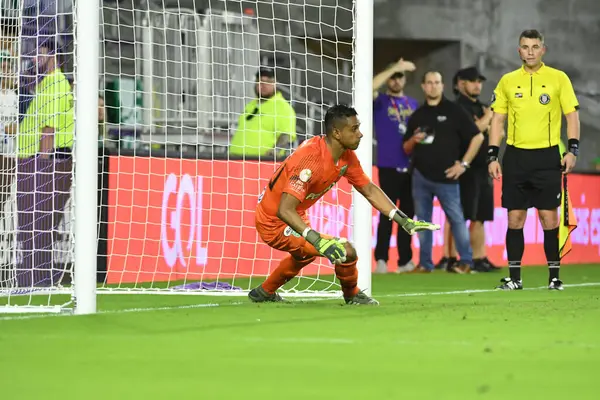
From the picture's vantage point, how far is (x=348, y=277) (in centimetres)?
834

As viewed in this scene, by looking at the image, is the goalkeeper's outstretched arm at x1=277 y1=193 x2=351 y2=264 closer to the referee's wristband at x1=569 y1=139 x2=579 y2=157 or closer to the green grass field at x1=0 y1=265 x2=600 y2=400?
the green grass field at x1=0 y1=265 x2=600 y2=400

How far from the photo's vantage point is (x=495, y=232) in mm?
17000

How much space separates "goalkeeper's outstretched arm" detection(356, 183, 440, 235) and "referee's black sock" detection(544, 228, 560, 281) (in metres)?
2.82

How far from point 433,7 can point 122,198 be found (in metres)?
14.3

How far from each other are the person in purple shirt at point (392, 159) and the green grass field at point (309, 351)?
5976mm

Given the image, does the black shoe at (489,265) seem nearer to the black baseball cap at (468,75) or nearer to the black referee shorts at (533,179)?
the black baseball cap at (468,75)

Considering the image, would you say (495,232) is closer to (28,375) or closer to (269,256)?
(269,256)

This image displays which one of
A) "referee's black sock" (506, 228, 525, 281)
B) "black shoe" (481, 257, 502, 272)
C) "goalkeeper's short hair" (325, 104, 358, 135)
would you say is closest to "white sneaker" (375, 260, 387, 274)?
"black shoe" (481, 257, 502, 272)

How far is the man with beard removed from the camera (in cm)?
1509

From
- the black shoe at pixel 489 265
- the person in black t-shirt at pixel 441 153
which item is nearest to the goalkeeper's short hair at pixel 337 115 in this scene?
the person in black t-shirt at pixel 441 153

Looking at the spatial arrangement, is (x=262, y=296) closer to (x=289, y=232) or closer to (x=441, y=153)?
(x=289, y=232)

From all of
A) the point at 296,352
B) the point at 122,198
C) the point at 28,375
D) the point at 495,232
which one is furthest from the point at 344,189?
the point at 28,375

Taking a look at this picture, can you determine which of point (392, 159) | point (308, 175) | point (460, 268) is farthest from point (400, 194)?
point (308, 175)

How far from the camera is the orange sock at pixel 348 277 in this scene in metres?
8.21
